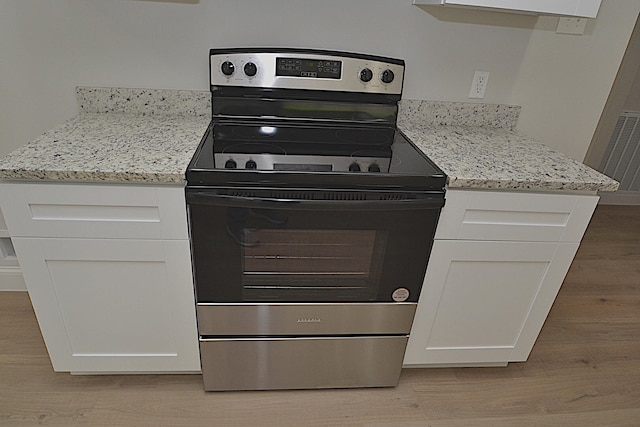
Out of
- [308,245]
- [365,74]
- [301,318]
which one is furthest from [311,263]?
[365,74]

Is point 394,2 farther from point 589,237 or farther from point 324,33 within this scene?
point 589,237

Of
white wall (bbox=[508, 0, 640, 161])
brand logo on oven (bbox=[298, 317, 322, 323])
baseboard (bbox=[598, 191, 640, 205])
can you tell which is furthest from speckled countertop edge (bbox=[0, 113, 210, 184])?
baseboard (bbox=[598, 191, 640, 205])

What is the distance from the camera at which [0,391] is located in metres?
1.48

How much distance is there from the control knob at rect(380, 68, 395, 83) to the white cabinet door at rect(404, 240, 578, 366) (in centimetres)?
69

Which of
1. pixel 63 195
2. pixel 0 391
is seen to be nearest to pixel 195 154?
pixel 63 195

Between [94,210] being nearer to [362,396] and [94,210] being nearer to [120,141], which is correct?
[120,141]

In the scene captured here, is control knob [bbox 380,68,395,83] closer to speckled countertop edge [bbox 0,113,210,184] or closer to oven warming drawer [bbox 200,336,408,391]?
speckled countertop edge [bbox 0,113,210,184]

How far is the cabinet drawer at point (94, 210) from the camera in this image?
113 cm

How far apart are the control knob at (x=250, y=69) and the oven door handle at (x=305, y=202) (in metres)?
0.60

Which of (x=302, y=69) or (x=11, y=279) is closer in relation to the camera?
(x=302, y=69)

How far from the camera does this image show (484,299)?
148 cm

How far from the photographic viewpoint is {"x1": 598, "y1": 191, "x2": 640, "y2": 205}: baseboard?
3.36m

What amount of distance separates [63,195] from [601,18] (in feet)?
6.79

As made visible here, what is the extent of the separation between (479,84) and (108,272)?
1.59m
